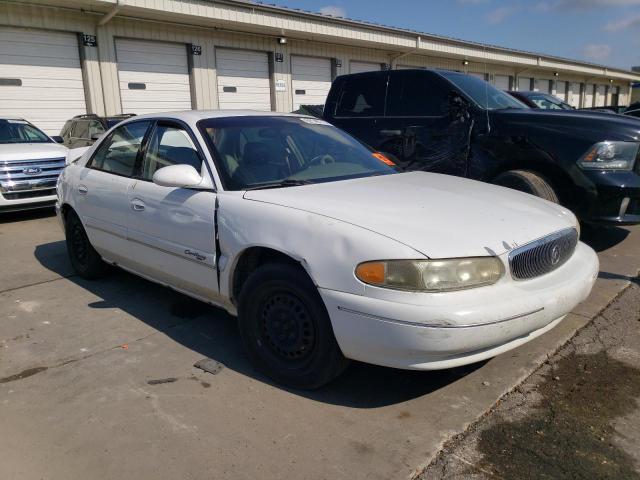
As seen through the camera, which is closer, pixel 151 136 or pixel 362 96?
pixel 151 136

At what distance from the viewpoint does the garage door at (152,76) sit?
14031 millimetres

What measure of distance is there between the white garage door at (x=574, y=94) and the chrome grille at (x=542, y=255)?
36407 millimetres

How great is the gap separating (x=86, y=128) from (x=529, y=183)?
9.29m

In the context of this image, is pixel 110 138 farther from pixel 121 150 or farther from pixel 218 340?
pixel 218 340

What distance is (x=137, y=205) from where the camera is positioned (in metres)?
3.89

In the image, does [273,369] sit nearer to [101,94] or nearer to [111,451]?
[111,451]

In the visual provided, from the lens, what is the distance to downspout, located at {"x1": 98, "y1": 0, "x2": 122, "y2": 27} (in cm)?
1241

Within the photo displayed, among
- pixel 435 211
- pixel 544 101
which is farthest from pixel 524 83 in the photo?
pixel 435 211

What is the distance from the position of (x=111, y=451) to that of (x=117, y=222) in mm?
2102

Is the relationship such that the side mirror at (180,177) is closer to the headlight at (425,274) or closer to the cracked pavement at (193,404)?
the cracked pavement at (193,404)

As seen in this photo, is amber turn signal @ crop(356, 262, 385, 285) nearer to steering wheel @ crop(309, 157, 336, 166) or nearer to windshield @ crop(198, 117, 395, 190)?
windshield @ crop(198, 117, 395, 190)

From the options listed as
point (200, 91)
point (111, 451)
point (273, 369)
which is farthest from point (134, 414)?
point (200, 91)

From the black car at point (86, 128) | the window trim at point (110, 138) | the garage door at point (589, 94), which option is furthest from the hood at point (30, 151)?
the garage door at point (589, 94)

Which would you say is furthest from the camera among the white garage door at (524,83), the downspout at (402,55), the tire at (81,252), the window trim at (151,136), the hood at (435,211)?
the white garage door at (524,83)
